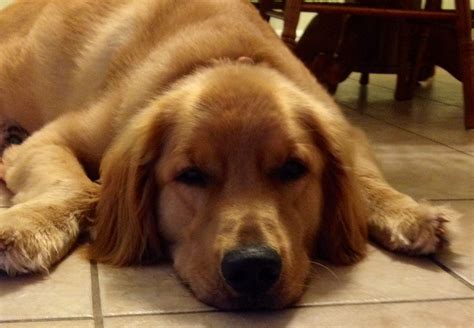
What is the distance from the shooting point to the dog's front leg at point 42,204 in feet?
5.30

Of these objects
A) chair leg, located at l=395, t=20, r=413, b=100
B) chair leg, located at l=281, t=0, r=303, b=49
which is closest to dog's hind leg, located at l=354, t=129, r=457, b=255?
chair leg, located at l=281, t=0, r=303, b=49

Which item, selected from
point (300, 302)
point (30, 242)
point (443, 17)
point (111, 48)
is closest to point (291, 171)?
point (300, 302)

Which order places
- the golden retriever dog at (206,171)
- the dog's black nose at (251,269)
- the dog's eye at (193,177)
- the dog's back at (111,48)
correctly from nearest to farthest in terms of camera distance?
the dog's black nose at (251,269), the golden retriever dog at (206,171), the dog's eye at (193,177), the dog's back at (111,48)

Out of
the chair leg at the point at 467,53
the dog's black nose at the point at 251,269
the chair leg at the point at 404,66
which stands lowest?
the chair leg at the point at 404,66

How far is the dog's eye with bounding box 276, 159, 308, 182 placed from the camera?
1.70 m

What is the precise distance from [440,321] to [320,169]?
0.50 m

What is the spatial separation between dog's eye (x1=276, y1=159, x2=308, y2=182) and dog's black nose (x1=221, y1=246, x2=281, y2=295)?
28cm

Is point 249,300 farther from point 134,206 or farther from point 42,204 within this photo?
point 42,204

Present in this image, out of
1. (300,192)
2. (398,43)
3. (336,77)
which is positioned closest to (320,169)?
(300,192)

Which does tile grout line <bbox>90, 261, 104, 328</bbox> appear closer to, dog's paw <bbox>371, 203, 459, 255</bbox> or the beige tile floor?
the beige tile floor

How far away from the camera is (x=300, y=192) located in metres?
1.73

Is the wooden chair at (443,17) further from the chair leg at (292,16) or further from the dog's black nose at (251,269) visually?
the dog's black nose at (251,269)

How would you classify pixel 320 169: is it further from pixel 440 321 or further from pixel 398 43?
pixel 398 43

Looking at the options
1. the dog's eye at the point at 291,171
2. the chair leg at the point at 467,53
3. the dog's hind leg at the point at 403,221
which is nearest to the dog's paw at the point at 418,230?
the dog's hind leg at the point at 403,221
